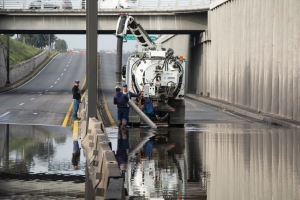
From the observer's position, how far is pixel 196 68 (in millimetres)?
73062

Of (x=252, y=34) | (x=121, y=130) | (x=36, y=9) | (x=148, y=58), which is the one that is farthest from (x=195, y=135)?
(x=36, y=9)

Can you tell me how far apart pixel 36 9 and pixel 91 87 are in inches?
1800

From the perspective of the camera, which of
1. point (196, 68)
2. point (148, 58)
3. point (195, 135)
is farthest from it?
point (196, 68)

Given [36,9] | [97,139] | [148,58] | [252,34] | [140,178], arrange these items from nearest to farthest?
[140,178] < [97,139] < [148,58] < [252,34] < [36,9]

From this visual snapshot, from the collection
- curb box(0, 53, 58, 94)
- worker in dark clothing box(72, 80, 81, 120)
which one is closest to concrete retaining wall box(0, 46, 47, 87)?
curb box(0, 53, 58, 94)

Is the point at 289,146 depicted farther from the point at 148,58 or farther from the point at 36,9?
the point at 36,9

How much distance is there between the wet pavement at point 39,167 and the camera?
44.1ft

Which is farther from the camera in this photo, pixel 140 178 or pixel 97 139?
pixel 97 139

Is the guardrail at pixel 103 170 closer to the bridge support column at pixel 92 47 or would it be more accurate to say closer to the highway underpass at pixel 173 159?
the highway underpass at pixel 173 159

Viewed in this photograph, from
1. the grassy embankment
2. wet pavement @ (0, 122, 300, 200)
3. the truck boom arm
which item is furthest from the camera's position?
the grassy embankment

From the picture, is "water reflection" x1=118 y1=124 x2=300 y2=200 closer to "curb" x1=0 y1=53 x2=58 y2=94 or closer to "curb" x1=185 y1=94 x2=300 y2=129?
"curb" x1=185 y1=94 x2=300 y2=129

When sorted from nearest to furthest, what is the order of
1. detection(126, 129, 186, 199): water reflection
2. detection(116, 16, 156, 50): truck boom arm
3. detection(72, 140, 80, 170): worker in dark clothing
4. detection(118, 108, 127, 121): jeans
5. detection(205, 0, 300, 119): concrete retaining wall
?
detection(126, 129, 186, 199): water reflection, detection(72, 140, 80, 170): worker in dark clothing, detection(118, 108, 127, 121): jeans, detection(116, 16, 156, 50): truck boom arm, detection(205, 0, 300, 119): concrete retaining wall

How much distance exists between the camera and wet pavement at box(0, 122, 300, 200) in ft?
44.8

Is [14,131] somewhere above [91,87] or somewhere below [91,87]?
below
